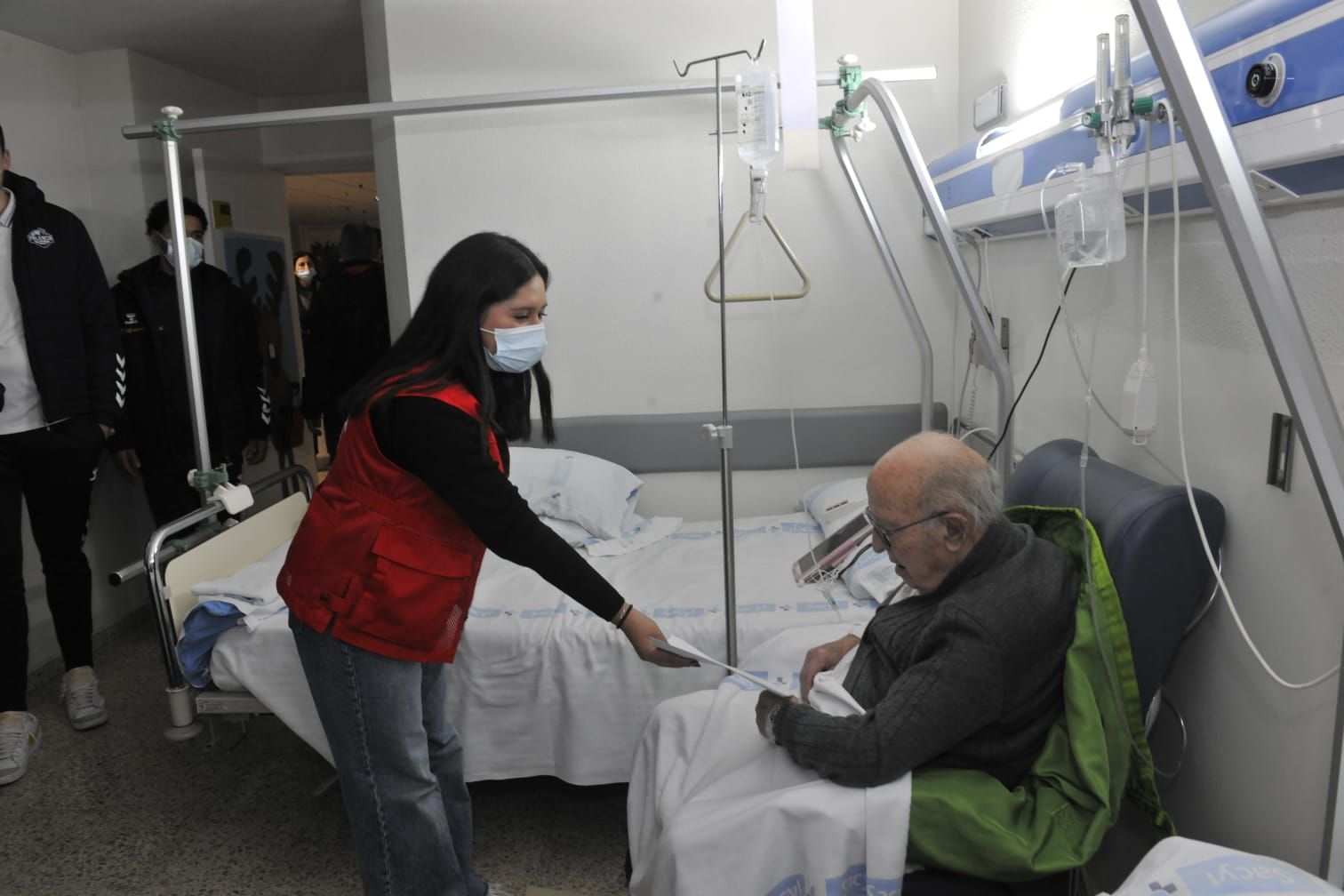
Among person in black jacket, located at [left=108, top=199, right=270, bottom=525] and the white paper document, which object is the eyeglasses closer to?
the white paper document

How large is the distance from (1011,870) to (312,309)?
366 cm

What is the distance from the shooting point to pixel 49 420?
288 cm

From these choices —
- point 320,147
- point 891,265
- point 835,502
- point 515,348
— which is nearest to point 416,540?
point 515,348

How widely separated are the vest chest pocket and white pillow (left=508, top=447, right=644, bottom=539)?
3.86ft

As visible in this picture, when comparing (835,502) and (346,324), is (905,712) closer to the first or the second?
(835,502)

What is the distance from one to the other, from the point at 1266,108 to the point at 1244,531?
2.08 feet

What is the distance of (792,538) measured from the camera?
283 centimetres

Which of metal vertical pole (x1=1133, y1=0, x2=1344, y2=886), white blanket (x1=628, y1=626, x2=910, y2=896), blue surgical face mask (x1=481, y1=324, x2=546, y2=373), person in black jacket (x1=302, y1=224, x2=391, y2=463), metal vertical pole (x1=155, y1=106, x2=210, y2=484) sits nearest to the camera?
metal vertical pole (x1=1133, y1=0, x2=1344, y2=886)

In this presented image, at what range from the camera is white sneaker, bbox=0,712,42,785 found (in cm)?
268

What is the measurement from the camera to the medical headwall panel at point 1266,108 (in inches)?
43.8

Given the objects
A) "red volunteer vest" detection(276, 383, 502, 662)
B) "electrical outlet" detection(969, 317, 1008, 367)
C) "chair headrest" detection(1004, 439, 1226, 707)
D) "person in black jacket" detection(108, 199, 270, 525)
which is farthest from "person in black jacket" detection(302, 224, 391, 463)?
"chair headrest" detection(1004, 439, 1226, 707)

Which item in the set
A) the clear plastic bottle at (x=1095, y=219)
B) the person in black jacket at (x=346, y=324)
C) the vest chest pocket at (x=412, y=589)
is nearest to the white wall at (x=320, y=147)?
the person in black jacket at (x=346, y=324)

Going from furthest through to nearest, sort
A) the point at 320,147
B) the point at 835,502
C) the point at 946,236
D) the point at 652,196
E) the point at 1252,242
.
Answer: the point at 320,147
the point at 652,196
the point at 835,502
the point at 946,236
the point at 1252,242

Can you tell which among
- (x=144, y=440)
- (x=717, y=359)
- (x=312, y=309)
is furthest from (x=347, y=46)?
(x=717, y=359)
